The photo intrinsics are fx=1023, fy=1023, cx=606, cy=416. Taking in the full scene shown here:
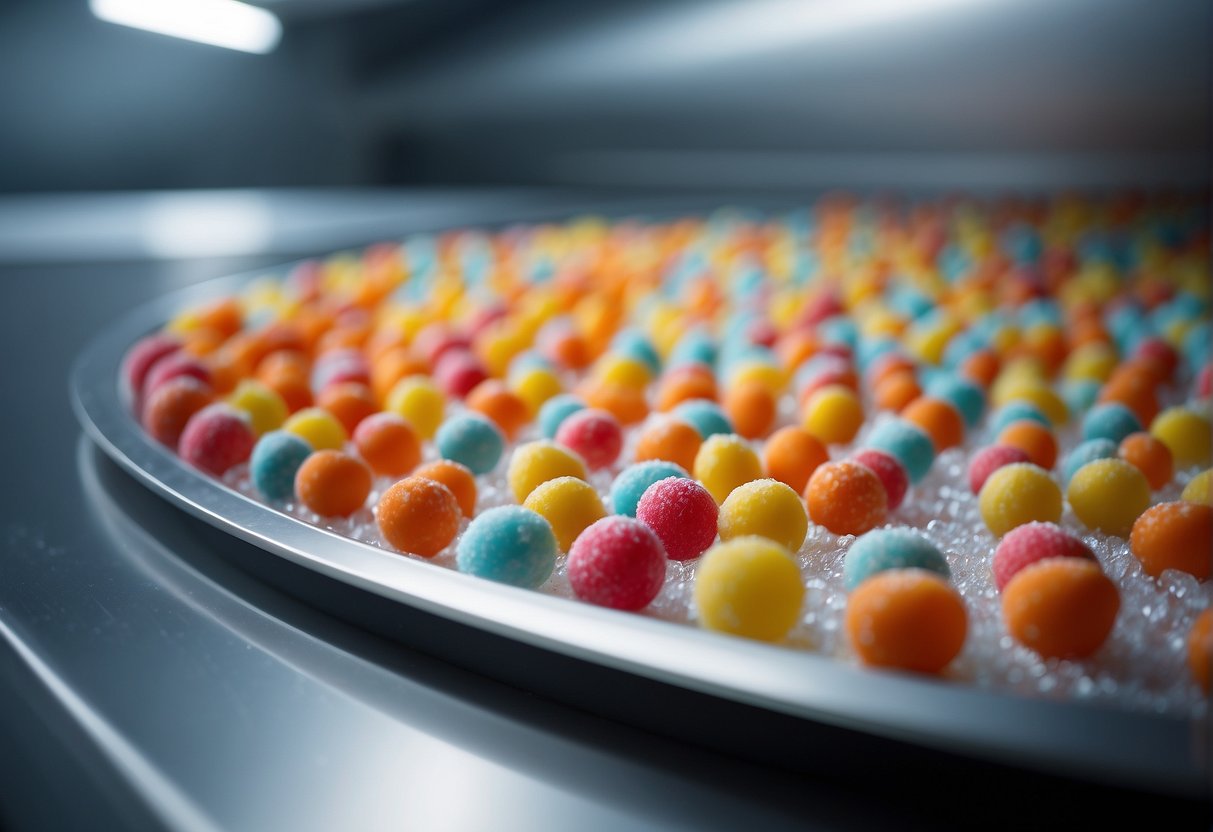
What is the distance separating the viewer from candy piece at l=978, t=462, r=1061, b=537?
821mm

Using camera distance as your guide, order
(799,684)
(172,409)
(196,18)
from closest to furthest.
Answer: (799,684) < (172,409) < (196,18)

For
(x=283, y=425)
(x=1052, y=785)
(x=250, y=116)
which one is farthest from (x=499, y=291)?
(x=250, y=116)

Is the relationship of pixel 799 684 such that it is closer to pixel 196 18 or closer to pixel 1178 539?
pixel 1178 539

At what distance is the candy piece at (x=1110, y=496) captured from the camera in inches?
32.4

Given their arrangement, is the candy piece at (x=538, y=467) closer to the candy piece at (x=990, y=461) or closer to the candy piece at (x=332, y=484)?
the candy piece at (x=332, y=484)

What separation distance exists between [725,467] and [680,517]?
0.15m

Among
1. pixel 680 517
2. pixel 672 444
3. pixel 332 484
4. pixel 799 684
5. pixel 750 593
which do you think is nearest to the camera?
pixel 799 684

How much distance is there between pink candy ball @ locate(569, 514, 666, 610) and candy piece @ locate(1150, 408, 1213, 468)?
1.94ft

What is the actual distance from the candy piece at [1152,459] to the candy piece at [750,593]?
0.46 metres

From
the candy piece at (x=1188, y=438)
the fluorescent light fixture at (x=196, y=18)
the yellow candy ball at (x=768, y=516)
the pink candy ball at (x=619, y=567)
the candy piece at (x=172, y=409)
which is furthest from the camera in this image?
the fluorescent light fixture at (x=196, y=18)

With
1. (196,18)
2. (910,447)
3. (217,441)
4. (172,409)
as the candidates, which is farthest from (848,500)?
(196,18)

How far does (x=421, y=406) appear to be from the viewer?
3.94 feet

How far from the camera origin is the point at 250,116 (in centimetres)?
429

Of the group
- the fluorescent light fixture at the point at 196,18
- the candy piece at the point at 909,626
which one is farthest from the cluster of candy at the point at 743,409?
the fluorescent light fixture at the point at 196,18
